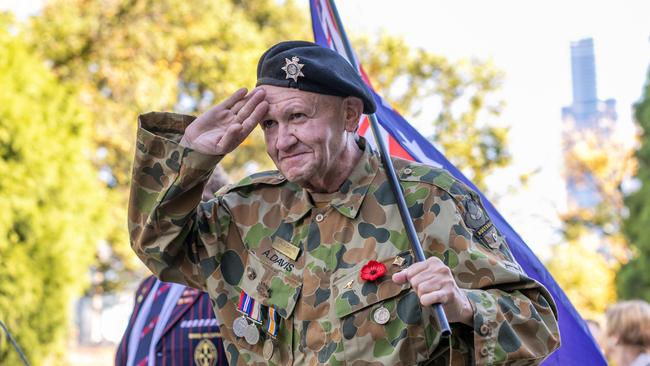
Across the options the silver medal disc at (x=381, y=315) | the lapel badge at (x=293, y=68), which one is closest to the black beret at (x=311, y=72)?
the lapel badge at (x=293, y=68)

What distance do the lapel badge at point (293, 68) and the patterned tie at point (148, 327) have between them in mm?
2042

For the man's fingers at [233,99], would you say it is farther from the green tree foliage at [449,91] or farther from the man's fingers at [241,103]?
the green tree foliage at [449,91]

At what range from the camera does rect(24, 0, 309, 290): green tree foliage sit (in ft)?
60.5

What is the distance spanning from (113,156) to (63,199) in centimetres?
908

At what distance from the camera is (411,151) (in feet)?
15.5

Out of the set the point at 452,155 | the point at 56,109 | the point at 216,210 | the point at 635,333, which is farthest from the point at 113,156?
the point at 216,210

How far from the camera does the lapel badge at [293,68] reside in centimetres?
327

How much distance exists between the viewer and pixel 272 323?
332cm

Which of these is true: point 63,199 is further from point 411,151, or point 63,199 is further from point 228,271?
point 228,271

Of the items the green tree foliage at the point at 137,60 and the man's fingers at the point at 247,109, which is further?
the green tree foliage at the point at 137,60

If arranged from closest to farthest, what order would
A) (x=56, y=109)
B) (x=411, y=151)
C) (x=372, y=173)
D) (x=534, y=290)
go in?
(x=534, y=290)
(x=372, y=173)
(x=411, y=151)
(x=56, y=109)

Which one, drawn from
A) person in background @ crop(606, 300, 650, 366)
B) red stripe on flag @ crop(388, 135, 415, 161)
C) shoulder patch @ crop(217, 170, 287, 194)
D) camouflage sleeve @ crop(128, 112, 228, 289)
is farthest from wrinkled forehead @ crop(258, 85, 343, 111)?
person in background @ crop(606, 300, 650, 366)

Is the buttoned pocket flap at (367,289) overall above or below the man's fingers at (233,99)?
below

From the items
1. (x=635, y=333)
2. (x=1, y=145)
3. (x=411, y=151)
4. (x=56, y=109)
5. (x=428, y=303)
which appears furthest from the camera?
(x=56, y=109)
